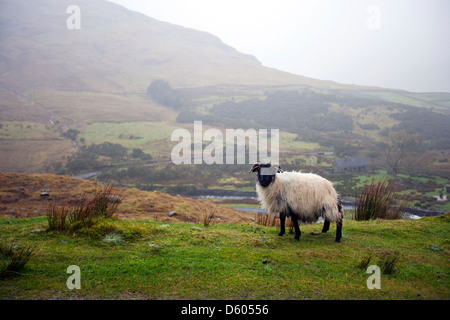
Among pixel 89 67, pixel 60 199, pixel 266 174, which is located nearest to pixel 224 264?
pixel 266 174

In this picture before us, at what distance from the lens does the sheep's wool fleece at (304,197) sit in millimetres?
7969

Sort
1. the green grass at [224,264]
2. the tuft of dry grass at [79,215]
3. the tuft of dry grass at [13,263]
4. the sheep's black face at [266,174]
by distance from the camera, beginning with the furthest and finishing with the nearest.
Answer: the sheep's black face at [266,174] → the tuft of dry grass at [79,215] → the tuft of dry grass at [13,263] → the green grass at [224,264]

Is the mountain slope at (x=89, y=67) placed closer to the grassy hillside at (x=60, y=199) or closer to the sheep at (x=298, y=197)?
the grassy hillside at (x=60, y=199)

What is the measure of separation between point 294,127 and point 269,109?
20181 millimetres

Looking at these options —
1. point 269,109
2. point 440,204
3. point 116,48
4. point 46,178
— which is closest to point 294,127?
point 269,109

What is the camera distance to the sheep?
26.1ft

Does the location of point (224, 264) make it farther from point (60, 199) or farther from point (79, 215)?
point (60, 199)

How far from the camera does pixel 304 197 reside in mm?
8086

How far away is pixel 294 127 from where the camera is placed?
98.1 metres

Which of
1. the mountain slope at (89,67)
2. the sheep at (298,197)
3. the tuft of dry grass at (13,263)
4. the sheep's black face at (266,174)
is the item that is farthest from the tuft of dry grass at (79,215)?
the mountain slope at (89,67)

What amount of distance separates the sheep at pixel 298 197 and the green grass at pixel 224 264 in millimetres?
760

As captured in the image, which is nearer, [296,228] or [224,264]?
[224,264]

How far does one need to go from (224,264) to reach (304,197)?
3409 millimetres
